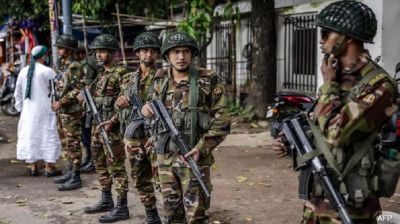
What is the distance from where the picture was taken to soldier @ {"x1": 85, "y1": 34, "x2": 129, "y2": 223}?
4863mm

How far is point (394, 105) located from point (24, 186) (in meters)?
5.03

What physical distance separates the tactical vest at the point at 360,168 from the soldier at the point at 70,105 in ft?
13.5

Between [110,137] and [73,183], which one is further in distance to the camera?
[73,183]

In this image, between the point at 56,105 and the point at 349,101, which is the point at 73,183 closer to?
the point at 56,105

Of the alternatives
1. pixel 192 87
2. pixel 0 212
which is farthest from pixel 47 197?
pixel 192 87

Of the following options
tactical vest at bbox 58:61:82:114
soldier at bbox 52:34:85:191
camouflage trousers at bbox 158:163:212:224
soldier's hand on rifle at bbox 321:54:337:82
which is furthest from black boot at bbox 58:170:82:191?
Answer: soldier's hand on rifle at bbox 321:54:337:82

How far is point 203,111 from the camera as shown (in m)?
3.56

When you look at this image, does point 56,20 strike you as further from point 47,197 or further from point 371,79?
point 371,79

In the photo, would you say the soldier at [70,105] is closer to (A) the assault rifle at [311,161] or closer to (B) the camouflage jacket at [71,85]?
(B) the camouflage jacket at [71,85]

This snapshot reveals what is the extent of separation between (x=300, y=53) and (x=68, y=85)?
5.80 meters

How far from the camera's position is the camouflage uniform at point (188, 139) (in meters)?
3.47

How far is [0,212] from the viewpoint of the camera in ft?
17.1

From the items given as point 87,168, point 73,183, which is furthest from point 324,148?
point 87,168

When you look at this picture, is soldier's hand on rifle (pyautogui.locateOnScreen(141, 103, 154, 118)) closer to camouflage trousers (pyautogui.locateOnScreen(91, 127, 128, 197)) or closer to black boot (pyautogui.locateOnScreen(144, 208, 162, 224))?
black boot (pyautogui.locateOnScreen(144, 208, 162, 224))
